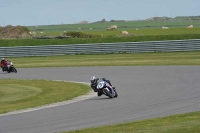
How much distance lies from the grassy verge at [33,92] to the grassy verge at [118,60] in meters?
10.1

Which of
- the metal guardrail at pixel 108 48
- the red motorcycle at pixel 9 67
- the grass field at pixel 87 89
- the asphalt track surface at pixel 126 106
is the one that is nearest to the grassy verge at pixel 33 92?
the grass field at pixel 87 89

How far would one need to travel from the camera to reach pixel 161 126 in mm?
13820

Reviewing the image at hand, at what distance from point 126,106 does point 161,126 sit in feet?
15.7

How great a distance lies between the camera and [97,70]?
117ft

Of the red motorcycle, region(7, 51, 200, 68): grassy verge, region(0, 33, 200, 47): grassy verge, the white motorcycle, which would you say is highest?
the white motorcycle

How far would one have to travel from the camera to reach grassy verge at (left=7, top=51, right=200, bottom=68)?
129 feet

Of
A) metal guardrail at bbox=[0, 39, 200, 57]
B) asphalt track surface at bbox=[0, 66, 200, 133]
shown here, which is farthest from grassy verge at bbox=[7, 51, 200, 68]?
asphalt track surface at bbox=[0, 66, 200, 133]

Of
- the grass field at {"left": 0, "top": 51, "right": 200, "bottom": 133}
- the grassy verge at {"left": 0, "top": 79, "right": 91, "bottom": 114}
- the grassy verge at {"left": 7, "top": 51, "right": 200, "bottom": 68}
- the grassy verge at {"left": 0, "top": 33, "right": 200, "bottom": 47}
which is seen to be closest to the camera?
the grass field at {"left": 0, "top": 51, "right": 200, "bottom": 133}

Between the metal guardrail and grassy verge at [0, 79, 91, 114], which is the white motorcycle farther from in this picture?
the metal guardrail

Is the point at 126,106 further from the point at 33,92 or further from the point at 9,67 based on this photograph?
the point at 9,67

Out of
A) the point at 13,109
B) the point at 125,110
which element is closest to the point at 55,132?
the point at 125,110

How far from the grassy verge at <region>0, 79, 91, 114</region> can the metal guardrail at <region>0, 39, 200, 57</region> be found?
59.4ft

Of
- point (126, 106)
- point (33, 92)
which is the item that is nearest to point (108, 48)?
point (33, 92)

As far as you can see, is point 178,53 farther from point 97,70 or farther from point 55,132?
point 55,132
